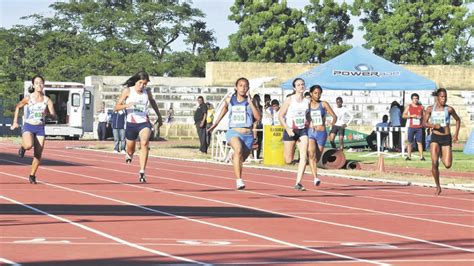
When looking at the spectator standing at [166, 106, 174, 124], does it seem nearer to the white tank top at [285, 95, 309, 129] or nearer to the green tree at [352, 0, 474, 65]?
the green tree at [352, 0, 474, 65]

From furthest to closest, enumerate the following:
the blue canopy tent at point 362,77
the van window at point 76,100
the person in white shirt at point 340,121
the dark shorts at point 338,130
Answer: the van window at point 76,100 → the blue canopy tent at point 362,77 → the person in white shirt at point 340,121 → the dark shorts at point 338,130

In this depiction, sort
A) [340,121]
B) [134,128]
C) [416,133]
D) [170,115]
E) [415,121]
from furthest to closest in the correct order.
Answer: [170,115] < [340,121] < [416,133] < [415,121] < [134,128]

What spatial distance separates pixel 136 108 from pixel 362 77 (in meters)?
16.8

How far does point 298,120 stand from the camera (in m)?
21.8

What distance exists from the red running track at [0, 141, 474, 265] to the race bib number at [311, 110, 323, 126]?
114 cm

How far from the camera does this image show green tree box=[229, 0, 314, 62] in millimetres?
85438

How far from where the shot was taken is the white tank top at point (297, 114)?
71.3 ft

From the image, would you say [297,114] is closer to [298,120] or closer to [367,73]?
[298,120]

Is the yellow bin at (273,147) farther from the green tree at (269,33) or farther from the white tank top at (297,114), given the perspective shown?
the green tree at (269,33)

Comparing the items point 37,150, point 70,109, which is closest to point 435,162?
point 37,150

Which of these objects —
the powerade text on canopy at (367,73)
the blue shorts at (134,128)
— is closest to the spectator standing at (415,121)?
the powerade text on canopy at (367,73)

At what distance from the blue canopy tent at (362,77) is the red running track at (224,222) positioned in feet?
39.9

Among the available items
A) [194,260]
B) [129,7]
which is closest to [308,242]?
[194,260]

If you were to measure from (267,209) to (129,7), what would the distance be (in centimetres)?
8863
